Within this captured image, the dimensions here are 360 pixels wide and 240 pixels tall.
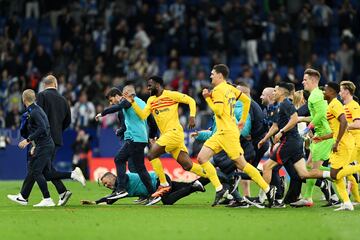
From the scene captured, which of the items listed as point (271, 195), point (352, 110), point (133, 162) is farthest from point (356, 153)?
point (133, 162)

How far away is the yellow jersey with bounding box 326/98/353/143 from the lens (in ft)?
57.8

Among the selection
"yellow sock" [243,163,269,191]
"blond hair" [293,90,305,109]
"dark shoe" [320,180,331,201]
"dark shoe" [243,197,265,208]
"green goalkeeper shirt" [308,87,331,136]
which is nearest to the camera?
"yellow sock" [243,163,269,191]

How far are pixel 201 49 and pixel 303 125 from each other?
15.6 m

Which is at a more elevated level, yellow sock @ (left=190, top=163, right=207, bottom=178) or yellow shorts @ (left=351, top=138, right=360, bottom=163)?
yellow shorts @ (left=351, top=138, right=360, bottom=163)

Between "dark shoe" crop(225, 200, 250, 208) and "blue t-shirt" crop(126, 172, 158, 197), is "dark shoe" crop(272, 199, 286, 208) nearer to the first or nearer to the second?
"dark shoe" crop(225, 200, 250, 208)

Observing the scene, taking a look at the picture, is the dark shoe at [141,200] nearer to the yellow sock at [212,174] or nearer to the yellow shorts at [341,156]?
the yellow sock at [212,174]

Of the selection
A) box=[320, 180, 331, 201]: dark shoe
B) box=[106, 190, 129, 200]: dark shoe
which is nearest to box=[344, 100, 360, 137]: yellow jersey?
box=[320, 180, 331, 201]: dark shoe

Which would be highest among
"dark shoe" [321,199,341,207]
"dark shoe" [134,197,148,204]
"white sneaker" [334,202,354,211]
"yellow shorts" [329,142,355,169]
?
"yellow shorts" [329,142,355,169]

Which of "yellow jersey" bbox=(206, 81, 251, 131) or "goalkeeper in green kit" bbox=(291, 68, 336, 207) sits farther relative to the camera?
"goalkeeper in green kit" bbox=(291, 68, 336, 207)

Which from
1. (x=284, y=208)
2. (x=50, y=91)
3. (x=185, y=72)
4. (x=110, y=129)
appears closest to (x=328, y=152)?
(x=284, y=208)

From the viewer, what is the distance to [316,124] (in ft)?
60.6

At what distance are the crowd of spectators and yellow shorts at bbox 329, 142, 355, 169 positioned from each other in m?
15.2

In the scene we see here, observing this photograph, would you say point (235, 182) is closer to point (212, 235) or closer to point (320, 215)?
point (320, 215)

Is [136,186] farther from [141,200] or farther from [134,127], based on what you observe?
[134,127]
